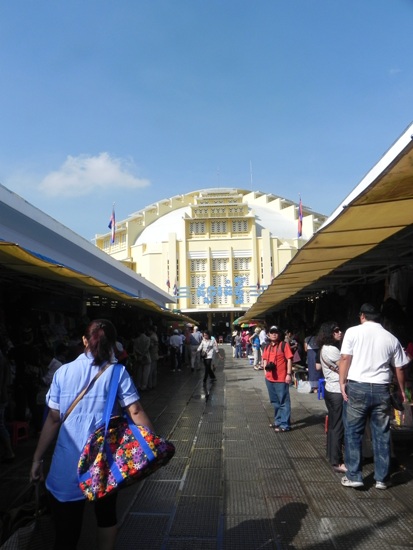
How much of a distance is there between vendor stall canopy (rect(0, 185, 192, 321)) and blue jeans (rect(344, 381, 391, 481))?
3.47 meters

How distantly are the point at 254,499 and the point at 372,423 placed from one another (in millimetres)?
1234

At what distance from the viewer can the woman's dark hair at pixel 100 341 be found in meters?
2.60

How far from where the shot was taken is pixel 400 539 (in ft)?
10.3

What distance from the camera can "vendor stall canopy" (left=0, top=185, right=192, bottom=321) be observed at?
5.29 meters

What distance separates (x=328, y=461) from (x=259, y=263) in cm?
4179

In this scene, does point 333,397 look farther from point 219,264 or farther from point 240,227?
point 240,227

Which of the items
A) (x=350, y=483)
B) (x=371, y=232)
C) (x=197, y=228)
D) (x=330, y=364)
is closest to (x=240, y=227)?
(x=197, y=228)

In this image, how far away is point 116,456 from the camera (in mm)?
2363

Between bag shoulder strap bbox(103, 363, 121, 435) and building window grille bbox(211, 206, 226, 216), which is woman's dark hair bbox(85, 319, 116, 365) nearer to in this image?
bag shoulder strap bbox(103, 363, 121, 435)

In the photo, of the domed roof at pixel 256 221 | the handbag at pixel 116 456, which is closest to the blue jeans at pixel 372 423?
the handbag at pixel 116 456

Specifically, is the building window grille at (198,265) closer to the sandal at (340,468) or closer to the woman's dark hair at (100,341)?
the sandal at (340,468)

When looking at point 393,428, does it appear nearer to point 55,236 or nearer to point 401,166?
point 401,166

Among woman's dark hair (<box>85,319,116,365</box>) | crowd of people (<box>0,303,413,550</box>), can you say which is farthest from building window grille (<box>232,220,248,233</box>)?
woman's dark hair (<box>85,319,116,365</box>)

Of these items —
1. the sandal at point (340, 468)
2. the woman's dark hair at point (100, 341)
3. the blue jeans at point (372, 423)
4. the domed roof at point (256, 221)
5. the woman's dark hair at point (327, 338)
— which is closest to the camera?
the woman's dark hair at point (100, 341)
